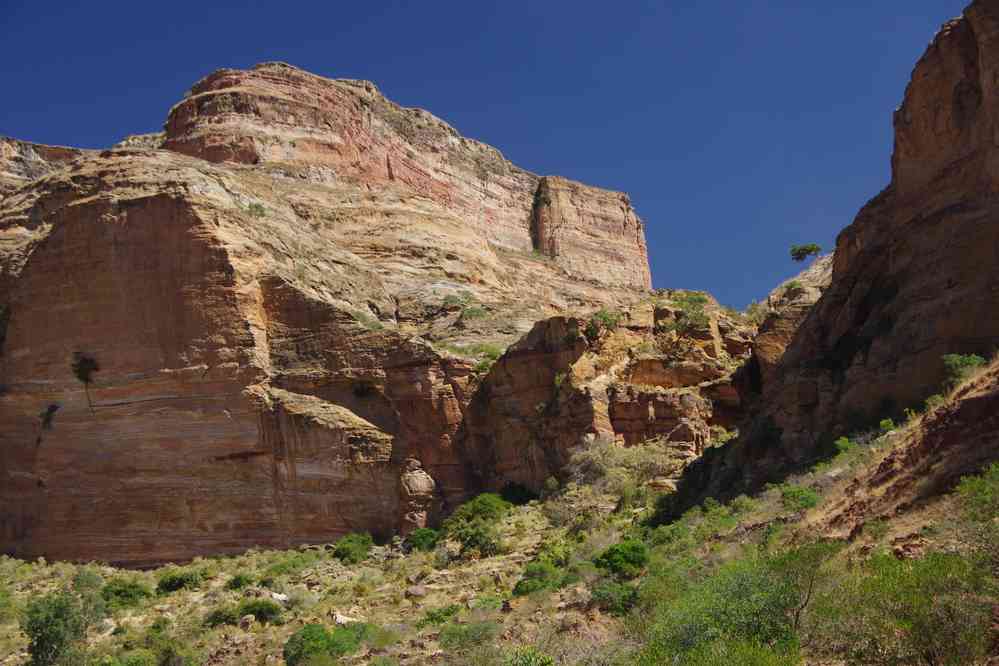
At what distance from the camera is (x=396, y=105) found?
70.3 m

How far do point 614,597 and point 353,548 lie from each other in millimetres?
12275

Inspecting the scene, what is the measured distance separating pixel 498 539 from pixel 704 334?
902cm

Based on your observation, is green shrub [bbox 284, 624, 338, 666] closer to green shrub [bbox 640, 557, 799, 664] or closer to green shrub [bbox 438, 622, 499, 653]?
green shrub [bbox 438, 622, 499, 653]

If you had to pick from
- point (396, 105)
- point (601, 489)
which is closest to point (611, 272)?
point (396, 105)

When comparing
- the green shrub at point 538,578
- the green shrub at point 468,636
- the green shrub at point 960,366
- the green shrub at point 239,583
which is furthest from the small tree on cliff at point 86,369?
the green shrub at point 960,366

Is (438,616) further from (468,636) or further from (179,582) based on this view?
(179,582)

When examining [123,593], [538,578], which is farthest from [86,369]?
[538,578]

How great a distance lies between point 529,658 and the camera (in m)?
18.0

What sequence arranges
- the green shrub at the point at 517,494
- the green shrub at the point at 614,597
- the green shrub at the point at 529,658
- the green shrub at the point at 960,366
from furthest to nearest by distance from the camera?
the green shrub at the point at 517,494
the green shrub at the point at 614,597
the green shrub at the point at 960,366
the green shrub at the point at 529,658

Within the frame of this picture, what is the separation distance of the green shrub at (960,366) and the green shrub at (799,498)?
296cm

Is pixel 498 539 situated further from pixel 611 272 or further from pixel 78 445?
pixel 611 272

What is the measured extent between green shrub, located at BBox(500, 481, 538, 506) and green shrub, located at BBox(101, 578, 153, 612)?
10.0m

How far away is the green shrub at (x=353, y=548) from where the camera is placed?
3051cm

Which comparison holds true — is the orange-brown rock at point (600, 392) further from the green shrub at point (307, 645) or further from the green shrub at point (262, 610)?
the green shrub at point (307, 645)
